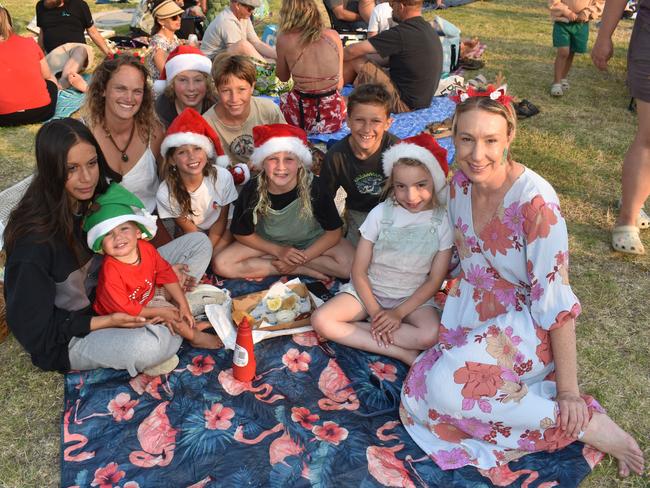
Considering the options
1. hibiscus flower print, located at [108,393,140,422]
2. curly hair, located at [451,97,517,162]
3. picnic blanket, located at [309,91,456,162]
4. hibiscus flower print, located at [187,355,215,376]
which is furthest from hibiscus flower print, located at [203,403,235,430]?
picnic blanket, located at [309,91,456,162]

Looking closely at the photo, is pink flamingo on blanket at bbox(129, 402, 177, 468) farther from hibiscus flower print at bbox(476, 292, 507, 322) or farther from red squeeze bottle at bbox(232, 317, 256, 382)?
hibiscus flower print at bbox(476, 292, 507, 322)

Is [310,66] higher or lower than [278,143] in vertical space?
higher

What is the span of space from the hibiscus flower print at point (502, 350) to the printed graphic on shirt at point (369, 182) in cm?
156

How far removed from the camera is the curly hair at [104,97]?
3.94 m

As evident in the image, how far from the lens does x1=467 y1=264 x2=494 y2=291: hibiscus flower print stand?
2896 mm

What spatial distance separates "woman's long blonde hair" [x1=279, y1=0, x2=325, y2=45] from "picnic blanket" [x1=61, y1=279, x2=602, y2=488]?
10.0 ft

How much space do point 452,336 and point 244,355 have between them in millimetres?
1100

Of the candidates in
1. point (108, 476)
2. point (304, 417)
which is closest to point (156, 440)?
point (108, 476)

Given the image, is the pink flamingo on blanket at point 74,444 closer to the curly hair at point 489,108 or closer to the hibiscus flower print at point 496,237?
the hibiscus flower print at point 496,237

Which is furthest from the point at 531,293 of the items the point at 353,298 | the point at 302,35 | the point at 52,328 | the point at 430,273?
the point at 302,35

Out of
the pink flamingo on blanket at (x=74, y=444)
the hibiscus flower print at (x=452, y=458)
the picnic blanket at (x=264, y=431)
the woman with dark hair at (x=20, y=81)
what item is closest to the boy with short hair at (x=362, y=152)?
the picnic blanket at (x=264, y=431)

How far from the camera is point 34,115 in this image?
6.59m

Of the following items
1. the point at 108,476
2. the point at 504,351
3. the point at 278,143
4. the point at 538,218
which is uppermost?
A: the point at 538,218

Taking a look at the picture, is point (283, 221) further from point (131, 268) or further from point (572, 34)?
point (572, 34)
